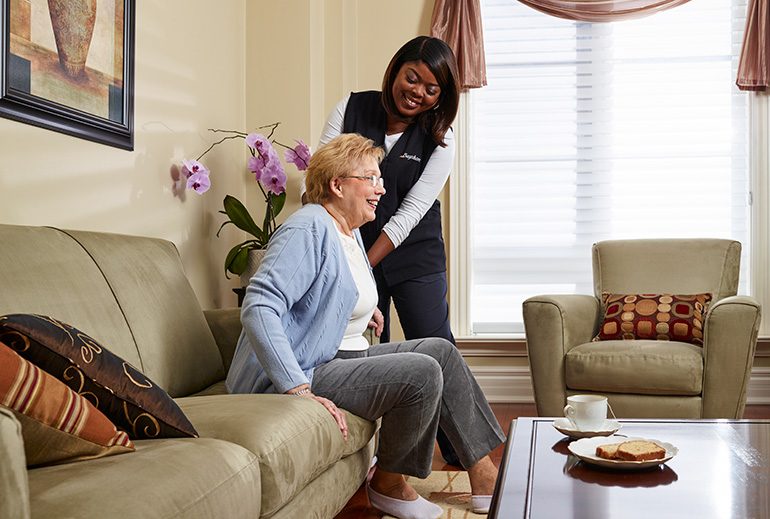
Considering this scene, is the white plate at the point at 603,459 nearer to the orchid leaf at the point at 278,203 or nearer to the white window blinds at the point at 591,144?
the orchid leaf at the point at 278,203

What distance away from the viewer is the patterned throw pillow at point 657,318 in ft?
12.0

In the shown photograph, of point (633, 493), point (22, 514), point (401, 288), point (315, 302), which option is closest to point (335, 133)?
point (401, 288)

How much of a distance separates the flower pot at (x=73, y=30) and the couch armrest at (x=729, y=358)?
2.41m

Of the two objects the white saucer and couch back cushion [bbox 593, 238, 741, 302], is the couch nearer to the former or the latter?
the white saucer

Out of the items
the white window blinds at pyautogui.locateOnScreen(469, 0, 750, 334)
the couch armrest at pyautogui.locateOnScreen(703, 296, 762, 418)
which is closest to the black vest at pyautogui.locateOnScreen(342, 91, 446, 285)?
the couch armrest at pyautogui.locateOnScreen(703, 296, 762, 418)

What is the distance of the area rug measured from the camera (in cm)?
257

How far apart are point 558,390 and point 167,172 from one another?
1.74 m

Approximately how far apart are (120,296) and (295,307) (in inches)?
18.1

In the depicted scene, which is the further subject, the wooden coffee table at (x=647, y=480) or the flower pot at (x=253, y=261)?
the flower pot at (x=253, y=261)

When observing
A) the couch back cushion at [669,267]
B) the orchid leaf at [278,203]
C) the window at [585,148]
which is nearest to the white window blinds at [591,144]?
the window at [585,148]

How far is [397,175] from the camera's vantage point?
123 inches

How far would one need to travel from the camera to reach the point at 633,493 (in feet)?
4.97

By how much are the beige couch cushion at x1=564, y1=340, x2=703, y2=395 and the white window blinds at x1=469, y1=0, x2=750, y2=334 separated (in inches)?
50.0

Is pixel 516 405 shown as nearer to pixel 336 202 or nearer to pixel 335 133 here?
pixel 335 133
